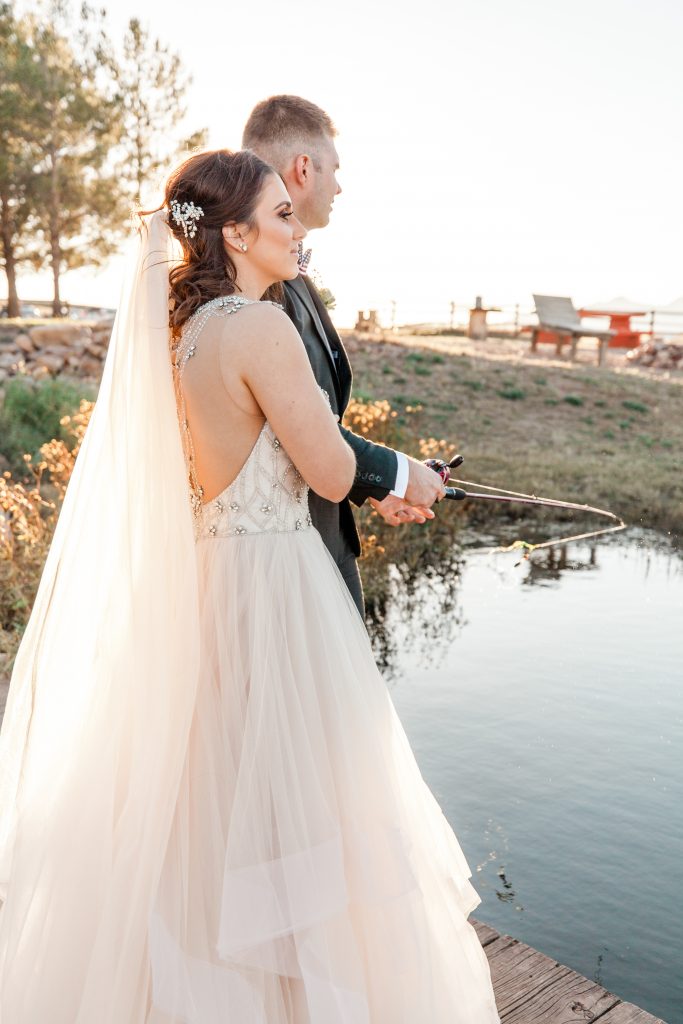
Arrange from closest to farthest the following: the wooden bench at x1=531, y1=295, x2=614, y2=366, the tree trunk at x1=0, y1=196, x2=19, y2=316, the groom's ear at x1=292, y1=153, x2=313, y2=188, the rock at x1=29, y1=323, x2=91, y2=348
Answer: the groom's ear at x1=292, y1=153, x2=313, y2=188 → the rock at x1=29, y1=323, x2=91, y2=348 → the wooden bench at x1=531, y1=295, x2=614, y2=366 → the tree trunk at x1=0, y1=196, x2=19, y2=316

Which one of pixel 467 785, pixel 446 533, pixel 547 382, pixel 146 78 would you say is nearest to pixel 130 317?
pixel 467 785

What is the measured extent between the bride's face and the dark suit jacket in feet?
1.43

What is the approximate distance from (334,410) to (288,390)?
699 millimetres

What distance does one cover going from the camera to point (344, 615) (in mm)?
2303

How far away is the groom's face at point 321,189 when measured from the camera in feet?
9.20

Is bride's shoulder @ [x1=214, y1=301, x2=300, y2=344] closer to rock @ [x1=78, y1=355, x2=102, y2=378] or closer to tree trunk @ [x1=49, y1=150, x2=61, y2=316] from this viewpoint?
rock @ [x1=78, y1=355, x2=102, y2=378]

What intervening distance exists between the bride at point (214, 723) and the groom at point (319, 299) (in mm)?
326

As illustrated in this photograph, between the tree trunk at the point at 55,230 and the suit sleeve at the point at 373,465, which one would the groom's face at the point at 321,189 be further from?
the tree trunk at the point at 55,230

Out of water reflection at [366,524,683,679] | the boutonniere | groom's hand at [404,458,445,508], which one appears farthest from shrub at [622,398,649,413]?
groom's hand at [404,458,445,508]

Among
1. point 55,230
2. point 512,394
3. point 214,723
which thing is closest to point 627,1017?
point 214,723

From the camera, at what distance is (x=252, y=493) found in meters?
2.21

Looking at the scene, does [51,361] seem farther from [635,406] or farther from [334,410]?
[334,410]

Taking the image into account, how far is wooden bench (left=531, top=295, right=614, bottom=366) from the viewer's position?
66.0ft

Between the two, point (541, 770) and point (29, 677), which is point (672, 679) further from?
point (29, 677)
